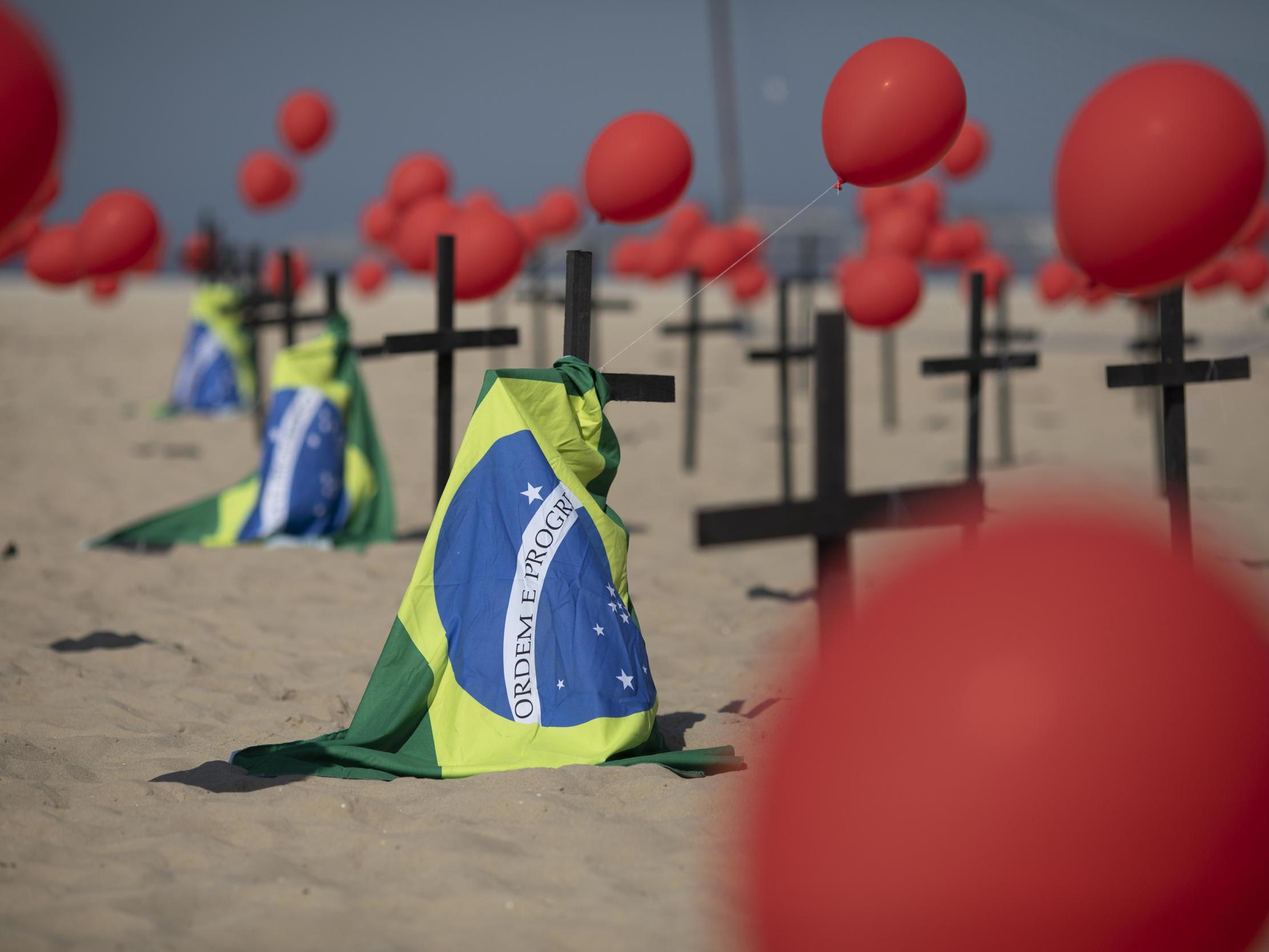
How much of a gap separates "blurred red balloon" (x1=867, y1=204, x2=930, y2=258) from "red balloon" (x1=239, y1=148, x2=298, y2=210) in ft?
19.6

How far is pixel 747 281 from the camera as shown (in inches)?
610

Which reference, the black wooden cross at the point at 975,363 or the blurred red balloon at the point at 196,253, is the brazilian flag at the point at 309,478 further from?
the blurred red balloon at the point at 196,253

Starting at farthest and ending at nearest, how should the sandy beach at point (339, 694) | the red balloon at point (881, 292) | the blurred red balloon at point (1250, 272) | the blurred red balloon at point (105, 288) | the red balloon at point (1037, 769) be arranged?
1. the blurred red balloon at point (1250, 272)
2. the blurred red balloon at point (105, 288)
3. the red balloon at point (881, 292)
4. the sandy beach at point (339, 694)
5. the red balloon at point (1037, 769)

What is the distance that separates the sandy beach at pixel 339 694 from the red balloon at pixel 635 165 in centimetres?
202

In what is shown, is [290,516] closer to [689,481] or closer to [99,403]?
[689,481]

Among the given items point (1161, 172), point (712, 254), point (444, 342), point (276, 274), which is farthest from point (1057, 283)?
point (276, 274)

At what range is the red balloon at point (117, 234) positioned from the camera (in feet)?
25.7

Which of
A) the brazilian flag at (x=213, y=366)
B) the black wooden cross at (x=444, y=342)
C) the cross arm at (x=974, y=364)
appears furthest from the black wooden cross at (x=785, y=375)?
the brazilian flag at (x=213, y=366)

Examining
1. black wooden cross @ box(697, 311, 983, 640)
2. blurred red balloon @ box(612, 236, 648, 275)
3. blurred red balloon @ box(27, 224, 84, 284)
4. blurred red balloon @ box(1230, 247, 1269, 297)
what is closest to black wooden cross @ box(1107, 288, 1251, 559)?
black wooden cross @ box(697, 311, 983, 640)

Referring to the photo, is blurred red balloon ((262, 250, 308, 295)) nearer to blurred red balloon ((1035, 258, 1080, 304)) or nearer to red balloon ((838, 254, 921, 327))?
red balloon ((838, 254, 921, 327))

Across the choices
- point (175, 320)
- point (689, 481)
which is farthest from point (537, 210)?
point (175, 320)

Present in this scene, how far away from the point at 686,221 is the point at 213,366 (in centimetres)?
630

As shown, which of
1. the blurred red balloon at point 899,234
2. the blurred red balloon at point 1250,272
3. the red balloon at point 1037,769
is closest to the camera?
the red balloon at point 1037,769

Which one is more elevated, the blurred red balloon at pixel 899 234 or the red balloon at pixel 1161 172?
the blurred red balloon at pixel 899 234
